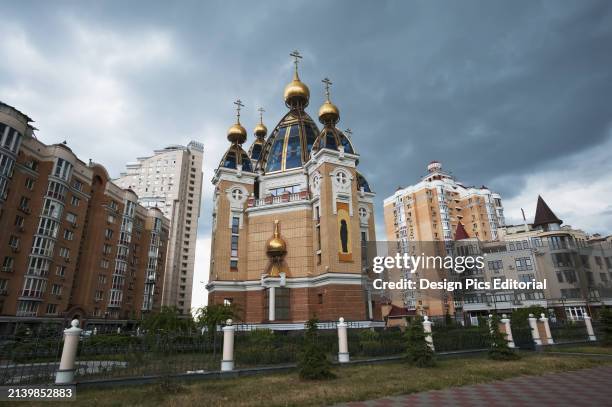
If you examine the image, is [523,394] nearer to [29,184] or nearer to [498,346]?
[498,346]

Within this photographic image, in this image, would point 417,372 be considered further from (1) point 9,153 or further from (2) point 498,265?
(2) point 498,265

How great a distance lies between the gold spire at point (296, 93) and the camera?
37750mm

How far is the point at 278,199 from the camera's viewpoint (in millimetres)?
31016

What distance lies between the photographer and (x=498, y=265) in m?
49.6

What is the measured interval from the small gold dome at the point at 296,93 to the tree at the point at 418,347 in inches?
1140

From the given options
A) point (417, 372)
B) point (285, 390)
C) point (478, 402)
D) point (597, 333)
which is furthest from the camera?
point (597, 333)

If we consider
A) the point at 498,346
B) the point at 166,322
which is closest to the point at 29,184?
the point at 166,322

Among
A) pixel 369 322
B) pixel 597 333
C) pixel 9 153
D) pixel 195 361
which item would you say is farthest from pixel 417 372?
pixel 9 153

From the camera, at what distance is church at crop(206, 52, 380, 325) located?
26688mm

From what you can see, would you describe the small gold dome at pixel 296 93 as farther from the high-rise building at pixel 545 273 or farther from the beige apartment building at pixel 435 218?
the beige apartment building at pixel 435 218

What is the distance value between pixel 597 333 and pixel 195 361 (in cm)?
2306

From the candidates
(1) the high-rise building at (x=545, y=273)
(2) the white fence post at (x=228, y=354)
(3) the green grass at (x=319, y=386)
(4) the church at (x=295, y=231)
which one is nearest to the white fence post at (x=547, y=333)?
(3) the green grass at (x=319, y=386)

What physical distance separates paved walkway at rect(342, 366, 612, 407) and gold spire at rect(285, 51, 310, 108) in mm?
32345

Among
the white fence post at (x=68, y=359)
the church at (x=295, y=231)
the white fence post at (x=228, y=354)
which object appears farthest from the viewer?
the church at (x=295, y=231)
